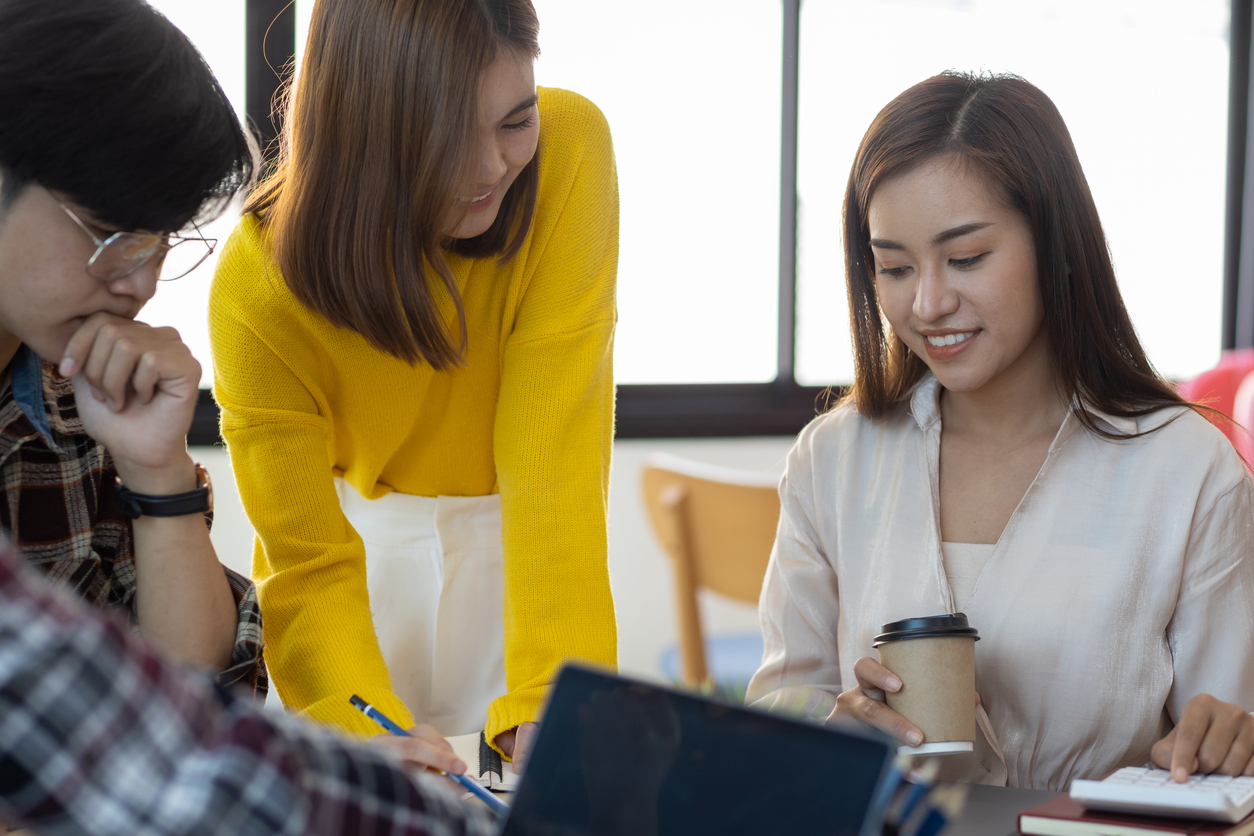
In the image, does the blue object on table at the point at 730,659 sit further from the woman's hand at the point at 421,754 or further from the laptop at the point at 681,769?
the laptop at the point at 681,769

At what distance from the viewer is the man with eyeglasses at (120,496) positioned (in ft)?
1.21

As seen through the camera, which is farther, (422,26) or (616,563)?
(616,563)

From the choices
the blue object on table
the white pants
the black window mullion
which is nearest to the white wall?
the black window mullion

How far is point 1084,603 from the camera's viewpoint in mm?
1160

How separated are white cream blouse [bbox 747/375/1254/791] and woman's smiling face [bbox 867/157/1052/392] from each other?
141 mm

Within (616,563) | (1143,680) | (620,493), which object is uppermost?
(1143,680)

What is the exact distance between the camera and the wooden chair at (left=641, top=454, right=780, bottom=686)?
188 cm

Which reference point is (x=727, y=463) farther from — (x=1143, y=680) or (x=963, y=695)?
(x=963, y=695)

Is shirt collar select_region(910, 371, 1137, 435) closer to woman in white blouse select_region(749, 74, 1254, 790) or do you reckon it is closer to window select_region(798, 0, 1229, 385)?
woman in white blouse select_region(749, 74, 1254, 790)

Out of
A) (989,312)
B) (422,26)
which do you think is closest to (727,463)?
(989,312)

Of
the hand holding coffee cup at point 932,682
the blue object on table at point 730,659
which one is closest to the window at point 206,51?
the blue object on table at point 730,659

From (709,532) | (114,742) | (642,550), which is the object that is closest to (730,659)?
(709,532)

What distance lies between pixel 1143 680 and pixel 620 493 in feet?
6.53

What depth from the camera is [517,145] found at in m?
1.11
